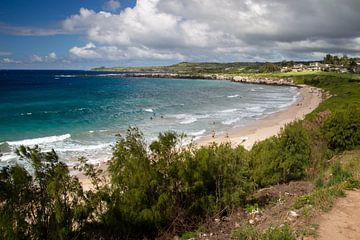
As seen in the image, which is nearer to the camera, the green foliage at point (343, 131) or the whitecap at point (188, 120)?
the green foliage at point (343, 131)

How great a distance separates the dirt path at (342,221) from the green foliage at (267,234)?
36.9 inches

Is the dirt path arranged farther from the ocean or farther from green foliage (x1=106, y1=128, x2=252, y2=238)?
the ocean

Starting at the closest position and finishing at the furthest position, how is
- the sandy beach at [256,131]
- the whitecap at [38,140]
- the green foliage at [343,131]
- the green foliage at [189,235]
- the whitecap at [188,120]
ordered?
1. the green foliage at [189,235]
2. the green foliage at [343,131]
3. the whitecap at [38,140]
4. the sandy beach at [256,131]
5. the whitecap at [188,120]

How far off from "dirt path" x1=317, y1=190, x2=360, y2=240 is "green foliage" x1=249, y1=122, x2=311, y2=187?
4.82m

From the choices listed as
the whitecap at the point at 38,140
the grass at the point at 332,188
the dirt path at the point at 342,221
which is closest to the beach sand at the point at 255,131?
the whitecap at the point at 38,140

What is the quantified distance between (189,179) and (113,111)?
47500 mm

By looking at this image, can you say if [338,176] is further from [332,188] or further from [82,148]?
[82,148]

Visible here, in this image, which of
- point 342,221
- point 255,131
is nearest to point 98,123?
point 255,131

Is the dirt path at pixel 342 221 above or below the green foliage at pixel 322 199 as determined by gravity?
below

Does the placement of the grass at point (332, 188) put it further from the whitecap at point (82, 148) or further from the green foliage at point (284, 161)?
the whitecap at point (82, 148)

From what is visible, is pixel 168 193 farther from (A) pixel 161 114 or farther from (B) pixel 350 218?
(A) pixel 161 114

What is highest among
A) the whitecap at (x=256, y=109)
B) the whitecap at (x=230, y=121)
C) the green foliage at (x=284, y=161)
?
the green foliage at (x=284, y=161)

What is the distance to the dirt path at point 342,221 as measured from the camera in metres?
8.59

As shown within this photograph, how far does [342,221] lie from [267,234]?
274cm
